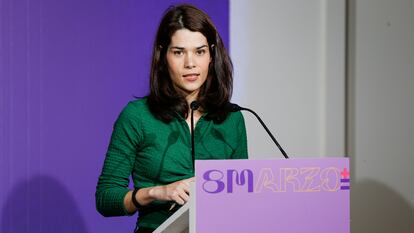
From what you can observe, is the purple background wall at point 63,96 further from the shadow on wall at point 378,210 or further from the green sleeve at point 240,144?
the shadow on wall at point 378,210

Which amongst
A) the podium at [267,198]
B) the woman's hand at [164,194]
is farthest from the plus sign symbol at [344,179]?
the woman's hand at [164,194]

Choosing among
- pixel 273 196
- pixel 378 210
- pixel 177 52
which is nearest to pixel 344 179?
pixel 273 196

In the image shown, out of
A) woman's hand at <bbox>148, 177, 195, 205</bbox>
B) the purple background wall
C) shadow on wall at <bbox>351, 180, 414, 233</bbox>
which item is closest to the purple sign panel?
woman's hand at <bbox>148, 177, 195, 205</bbox>

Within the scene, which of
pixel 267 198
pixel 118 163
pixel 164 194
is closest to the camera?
pixel 267 198

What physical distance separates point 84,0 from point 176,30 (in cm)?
56

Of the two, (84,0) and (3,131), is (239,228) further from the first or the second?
(84,0)

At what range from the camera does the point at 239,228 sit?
1.16 metres

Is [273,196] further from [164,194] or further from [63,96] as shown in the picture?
[63,96]

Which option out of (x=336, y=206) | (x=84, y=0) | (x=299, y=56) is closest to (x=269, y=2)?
(x=299, y=56)

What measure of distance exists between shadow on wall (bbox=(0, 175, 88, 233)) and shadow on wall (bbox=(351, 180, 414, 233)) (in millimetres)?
Result: 1437

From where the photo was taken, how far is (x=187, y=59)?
5.74 ft

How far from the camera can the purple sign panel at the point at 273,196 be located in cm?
113

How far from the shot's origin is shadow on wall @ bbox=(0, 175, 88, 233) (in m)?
2.02

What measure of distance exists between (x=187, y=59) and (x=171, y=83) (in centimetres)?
11
